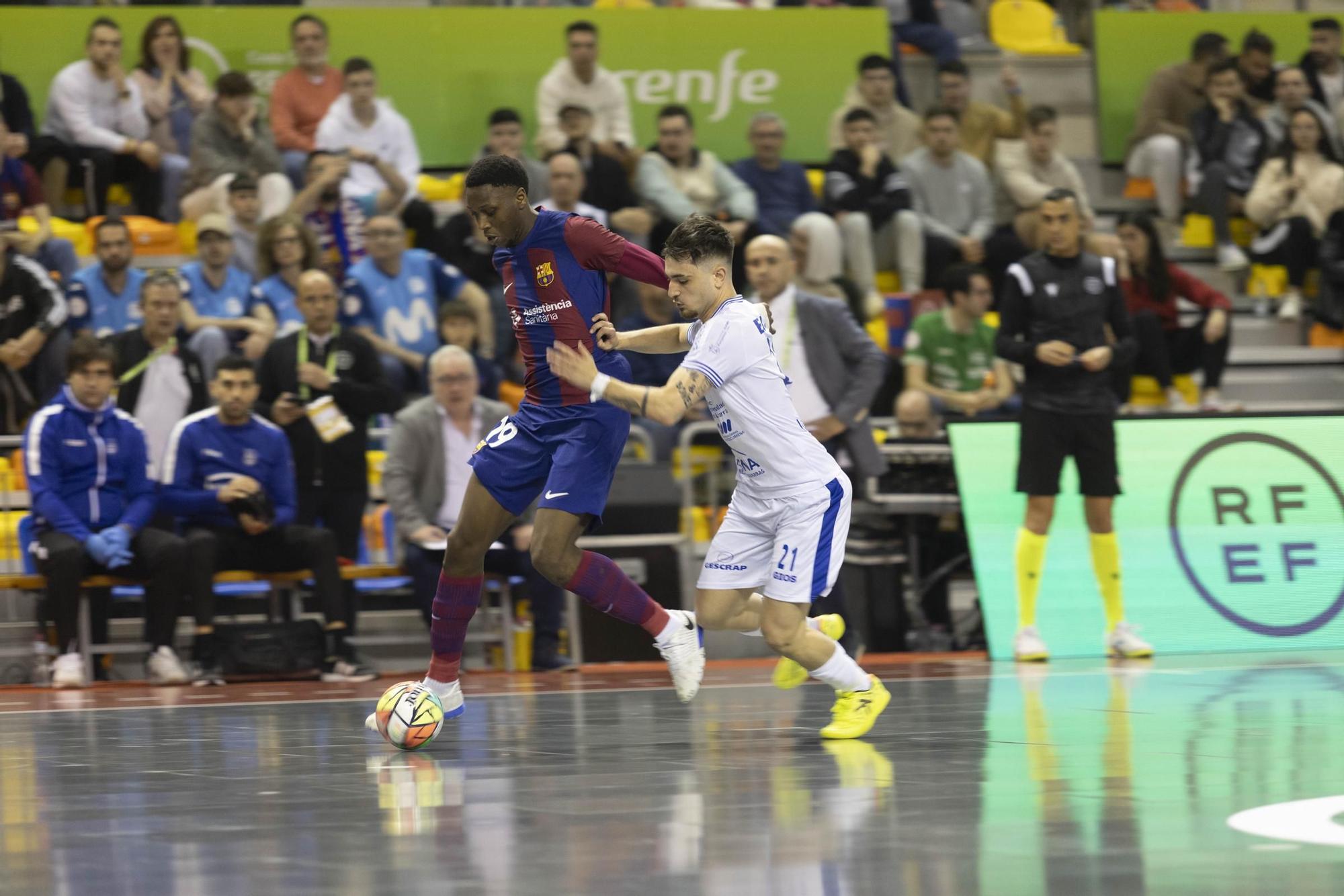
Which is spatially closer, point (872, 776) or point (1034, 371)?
point (872, 776)

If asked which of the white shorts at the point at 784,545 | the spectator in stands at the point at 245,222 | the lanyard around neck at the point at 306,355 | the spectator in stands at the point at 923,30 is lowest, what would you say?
the white shorts at the point at 784,545

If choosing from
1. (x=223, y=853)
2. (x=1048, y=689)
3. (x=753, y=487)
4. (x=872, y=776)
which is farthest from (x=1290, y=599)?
(x=223, y=853)

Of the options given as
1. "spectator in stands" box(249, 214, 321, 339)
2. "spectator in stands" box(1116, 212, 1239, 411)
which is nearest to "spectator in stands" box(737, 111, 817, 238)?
"spectator in stands" box(1116, 212, 1239, 411)

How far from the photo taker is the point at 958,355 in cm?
1296

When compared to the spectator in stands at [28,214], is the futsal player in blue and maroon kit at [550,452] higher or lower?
lower

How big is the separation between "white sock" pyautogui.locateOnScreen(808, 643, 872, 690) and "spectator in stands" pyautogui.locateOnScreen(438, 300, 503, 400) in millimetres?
5174

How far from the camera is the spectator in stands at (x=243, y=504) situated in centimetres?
1077

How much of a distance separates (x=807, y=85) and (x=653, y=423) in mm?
5005

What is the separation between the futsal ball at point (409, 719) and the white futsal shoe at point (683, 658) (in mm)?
990

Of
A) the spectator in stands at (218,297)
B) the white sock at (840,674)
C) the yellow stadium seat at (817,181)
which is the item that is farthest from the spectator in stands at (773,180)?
the white sock at (840,674)

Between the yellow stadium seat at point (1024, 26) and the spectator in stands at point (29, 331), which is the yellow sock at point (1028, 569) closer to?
the spectator in stands at point (29, 331)

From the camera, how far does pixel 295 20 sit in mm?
14602

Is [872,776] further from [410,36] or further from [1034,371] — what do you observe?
[410,36]

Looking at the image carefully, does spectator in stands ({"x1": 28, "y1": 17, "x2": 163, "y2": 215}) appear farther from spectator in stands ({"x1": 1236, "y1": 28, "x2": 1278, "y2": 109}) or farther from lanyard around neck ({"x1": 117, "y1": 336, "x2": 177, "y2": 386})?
spectator in stands ({"x1": 1236, "y1": 28, "x2": 1278, "y2": 109})
